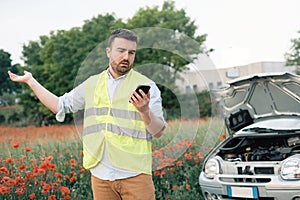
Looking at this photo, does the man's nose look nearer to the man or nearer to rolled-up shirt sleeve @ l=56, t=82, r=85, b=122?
the man

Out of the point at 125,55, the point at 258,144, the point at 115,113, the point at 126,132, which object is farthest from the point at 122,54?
the point at 258,144

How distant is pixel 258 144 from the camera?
17.5ft

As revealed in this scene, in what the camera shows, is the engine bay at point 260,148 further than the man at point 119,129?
Yes

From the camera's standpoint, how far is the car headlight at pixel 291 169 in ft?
14.5

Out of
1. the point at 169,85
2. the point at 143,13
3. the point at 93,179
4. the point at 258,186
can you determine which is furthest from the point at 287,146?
the point at 143,13

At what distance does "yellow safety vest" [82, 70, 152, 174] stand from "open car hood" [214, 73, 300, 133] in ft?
8.71

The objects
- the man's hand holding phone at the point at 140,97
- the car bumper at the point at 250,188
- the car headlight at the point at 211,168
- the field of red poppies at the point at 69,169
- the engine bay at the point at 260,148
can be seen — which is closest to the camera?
the man's hand holding phone at the point at 140,97

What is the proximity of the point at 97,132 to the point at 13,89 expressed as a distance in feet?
106

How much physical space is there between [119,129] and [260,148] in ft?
9.52

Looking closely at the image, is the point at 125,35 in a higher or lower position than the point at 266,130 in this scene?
higher

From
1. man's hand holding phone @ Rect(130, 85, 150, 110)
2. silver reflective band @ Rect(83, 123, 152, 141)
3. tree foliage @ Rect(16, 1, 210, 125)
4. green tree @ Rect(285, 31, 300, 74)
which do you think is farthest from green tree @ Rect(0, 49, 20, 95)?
man's hand holding phone @ Rect(130, 85, 150, 110)

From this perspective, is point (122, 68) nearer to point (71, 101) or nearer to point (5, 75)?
point (71, 101)

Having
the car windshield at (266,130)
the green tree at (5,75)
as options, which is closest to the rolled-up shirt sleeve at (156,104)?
the car windshield at (266,130)

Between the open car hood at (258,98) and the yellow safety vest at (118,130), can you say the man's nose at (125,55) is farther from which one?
the open car hood at (258,98)
